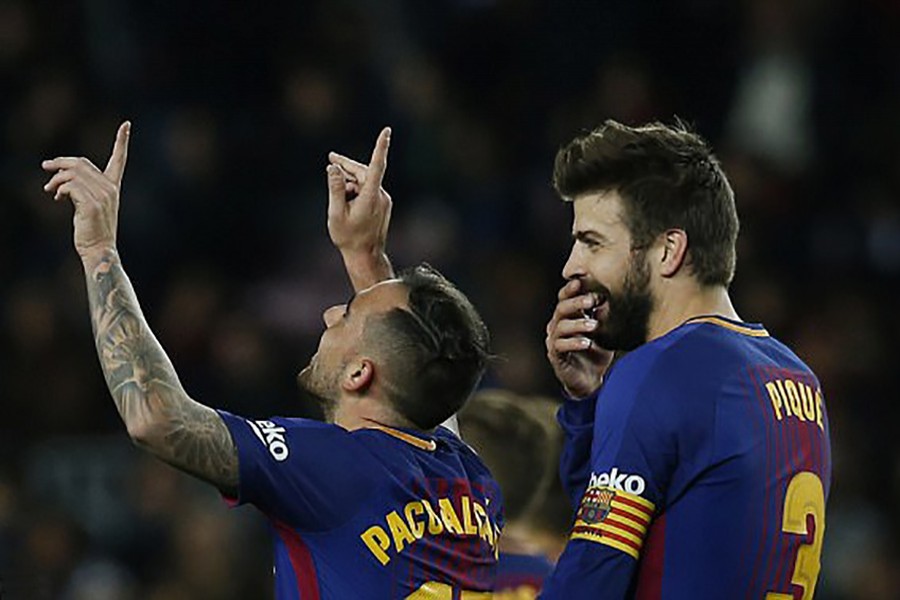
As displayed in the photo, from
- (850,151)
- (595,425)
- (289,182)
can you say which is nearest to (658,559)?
(595,425)

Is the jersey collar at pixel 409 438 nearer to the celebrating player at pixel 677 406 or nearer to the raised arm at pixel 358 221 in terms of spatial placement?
the celebrating player at pixel 677 406

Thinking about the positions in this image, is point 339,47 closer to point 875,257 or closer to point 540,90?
point 540,90

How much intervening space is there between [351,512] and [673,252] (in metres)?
0.85

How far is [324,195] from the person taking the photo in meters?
9.57

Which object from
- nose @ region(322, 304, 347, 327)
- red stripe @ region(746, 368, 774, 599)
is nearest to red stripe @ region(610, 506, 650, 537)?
red stripe @ region(746, 368, 774, 599)

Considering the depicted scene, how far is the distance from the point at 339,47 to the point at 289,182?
0.96 meters

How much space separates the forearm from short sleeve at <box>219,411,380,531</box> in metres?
0.82

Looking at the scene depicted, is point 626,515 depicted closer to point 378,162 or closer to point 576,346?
point 576,346

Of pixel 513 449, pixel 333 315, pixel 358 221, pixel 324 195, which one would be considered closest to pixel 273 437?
pixel 333 315

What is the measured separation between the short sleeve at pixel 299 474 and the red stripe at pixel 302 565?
1.7 inches

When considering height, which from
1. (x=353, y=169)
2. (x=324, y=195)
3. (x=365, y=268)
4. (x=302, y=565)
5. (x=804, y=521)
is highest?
(x=324, y=195)

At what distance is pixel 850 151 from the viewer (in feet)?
33.0

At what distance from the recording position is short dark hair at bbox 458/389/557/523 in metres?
5.11

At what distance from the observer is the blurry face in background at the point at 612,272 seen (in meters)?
3.85
